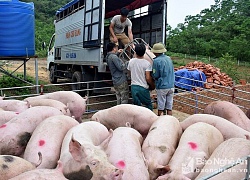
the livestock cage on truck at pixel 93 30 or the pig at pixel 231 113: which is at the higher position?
the livestock cage on truck at pixel 93 30

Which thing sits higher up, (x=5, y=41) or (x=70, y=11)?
(x=70, y=11)

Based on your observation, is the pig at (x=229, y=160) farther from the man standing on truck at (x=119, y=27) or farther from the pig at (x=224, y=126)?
the man standing on truck at (x=119, y=27)

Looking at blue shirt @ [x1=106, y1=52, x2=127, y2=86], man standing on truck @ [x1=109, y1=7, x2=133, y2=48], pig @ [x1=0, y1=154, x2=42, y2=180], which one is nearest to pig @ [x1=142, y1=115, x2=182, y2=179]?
pig @ [x1=0, y1=154, x2=42, y2=180]

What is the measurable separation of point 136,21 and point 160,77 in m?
5.07

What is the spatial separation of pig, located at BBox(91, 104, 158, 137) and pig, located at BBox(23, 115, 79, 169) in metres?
0.83

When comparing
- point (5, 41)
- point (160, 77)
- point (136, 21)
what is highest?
point (136, 21)

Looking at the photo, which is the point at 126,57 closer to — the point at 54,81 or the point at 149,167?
the point at 149,167

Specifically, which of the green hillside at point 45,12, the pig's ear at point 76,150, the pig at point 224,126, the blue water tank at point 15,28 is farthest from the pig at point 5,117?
the green hillside at point 45,12

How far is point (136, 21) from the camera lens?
9867 mm

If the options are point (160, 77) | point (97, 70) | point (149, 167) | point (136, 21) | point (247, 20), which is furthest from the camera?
point (247, 20)

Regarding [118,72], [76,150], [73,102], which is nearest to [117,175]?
[76,150]

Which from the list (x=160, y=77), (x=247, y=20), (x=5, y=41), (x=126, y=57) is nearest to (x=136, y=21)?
(x=126, y=57)

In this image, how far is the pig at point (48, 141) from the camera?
9.09ft

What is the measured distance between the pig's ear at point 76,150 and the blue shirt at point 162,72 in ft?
10.2
